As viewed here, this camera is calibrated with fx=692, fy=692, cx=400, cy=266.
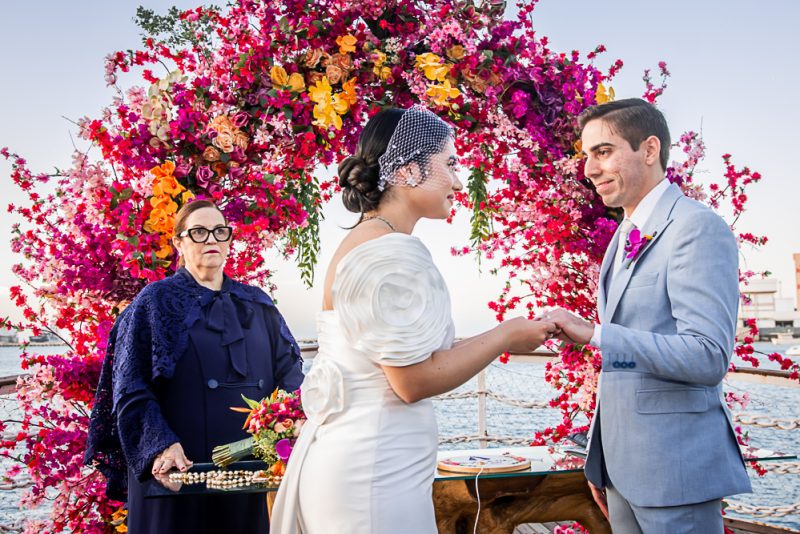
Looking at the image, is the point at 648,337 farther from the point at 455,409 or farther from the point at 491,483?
the point at 455,409

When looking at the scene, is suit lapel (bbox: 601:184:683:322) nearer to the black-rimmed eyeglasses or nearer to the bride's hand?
the bride's hand

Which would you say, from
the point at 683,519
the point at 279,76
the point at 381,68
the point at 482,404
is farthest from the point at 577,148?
the point at 482,404

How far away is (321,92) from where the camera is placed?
150 inches

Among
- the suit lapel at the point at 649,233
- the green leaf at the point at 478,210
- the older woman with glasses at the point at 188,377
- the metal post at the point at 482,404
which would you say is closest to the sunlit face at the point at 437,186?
the suit lapel at the point at 649,233

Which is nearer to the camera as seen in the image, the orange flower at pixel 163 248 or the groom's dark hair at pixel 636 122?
the groom's dark hair at pixel 636 122

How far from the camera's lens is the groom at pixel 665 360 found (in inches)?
75.7

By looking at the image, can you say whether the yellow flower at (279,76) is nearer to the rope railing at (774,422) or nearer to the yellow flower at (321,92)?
the yellow flower at (321,92)

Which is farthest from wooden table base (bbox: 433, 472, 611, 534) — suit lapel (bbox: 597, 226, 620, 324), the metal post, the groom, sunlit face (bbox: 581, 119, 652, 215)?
the metal post

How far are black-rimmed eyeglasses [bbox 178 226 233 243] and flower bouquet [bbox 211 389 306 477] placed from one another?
0.95 meters

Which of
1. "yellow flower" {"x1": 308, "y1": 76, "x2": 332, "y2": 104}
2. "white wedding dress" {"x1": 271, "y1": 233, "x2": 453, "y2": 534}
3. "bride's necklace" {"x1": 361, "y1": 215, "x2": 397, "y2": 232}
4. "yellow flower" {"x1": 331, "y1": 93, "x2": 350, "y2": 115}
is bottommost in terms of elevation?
"white wedding dress" {"x1": 271, "y1": 233, "x2": 453, "y2": 534}

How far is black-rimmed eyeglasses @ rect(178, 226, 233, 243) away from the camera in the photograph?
3.25 m

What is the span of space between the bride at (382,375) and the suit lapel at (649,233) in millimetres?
334

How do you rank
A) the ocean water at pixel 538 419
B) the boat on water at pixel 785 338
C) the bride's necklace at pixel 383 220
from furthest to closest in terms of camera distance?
1. the boat on water at pixel 785 338
2. the ocean water at pixel 538 419
3. the bride's necklace at pixel 383 220

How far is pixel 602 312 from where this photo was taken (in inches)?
91.6
